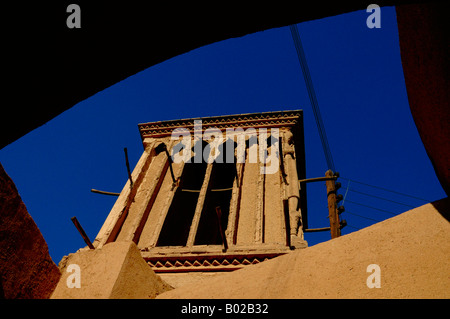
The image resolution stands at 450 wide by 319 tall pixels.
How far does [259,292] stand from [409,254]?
32.3 inches

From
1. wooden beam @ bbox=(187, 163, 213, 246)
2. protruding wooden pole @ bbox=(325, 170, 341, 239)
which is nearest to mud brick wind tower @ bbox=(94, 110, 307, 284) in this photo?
wooden beam @ bbox=(187, 163, 213, 246)

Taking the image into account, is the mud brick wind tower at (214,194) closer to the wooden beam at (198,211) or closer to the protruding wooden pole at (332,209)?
the wooden beam at (198,211)

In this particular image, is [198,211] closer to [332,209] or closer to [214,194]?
[214,194]

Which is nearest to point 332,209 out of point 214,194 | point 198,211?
point 198,211

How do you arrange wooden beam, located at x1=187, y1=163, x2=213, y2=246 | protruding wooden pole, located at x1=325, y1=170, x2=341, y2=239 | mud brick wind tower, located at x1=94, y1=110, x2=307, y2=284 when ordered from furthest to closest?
protruding wooden pole, located at x1=325, y1=170, x2=341, y2=239, wooden beam, located at x1=187, y1=163, x2=213, y2=246, mud brick wind tower, located at x1=94, y1=110, x2=307, y2=284

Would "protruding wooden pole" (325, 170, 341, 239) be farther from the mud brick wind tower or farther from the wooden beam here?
the wooden beam

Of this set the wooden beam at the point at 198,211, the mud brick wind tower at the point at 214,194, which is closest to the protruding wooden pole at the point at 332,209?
the mud brick wind tower at the point at 214,194

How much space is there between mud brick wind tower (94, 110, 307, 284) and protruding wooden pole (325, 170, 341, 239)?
1.19 metres

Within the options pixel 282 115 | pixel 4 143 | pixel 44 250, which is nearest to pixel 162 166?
pixel 282 115

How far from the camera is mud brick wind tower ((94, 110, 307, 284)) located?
720 centimetres

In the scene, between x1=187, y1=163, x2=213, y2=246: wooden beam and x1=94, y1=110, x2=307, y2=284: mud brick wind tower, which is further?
x1=187, y1=163, x2=213, y2=246: wooden beam

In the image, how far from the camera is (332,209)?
9273mm

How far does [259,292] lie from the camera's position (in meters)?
1.83
